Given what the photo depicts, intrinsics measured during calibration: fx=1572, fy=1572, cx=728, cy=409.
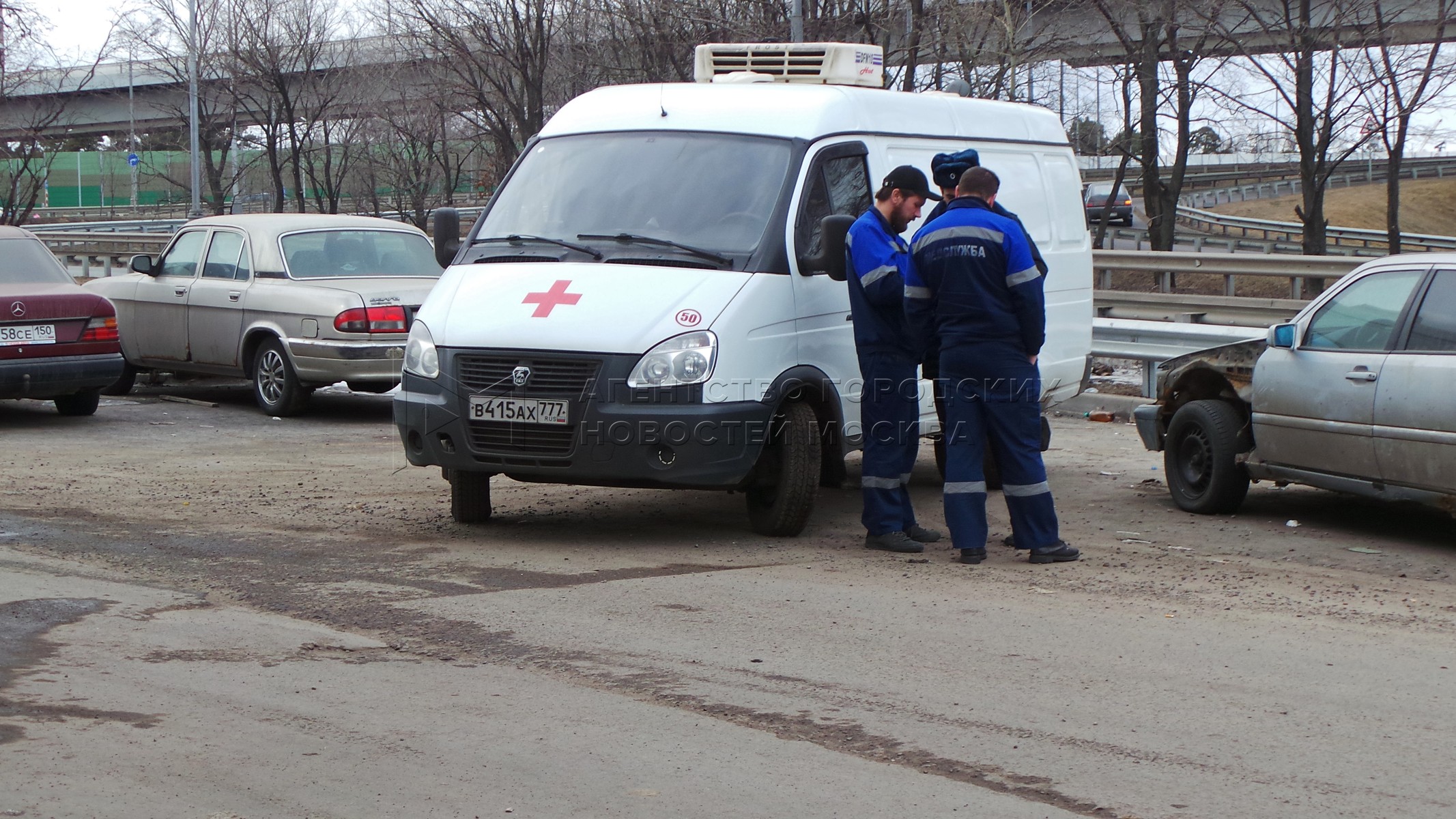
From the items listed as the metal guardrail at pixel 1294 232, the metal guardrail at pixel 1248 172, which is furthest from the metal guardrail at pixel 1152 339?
the metal guardrail at pixel 1248 172

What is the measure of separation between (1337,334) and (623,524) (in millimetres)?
3884

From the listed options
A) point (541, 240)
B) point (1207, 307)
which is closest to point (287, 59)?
point (1207, 307)

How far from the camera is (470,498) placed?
8227 mm

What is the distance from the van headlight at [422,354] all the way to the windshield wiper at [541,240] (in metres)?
0.66

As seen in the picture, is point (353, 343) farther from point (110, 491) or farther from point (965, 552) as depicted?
point (965, 552)

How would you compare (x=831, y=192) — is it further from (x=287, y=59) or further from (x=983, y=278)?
(x=287, y=59)

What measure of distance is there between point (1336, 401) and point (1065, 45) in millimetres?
23280

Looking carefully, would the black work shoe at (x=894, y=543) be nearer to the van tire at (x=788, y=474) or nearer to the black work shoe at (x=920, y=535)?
the black work shoe at (x=920, y=535)

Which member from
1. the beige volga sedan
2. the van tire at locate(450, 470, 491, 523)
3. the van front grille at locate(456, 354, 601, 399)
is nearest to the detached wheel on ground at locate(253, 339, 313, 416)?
the beige volga sedan

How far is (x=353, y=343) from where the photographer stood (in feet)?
42.3

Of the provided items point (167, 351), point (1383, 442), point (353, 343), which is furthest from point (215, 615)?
point (167, 351)

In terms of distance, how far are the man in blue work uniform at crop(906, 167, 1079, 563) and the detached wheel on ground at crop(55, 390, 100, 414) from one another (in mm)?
8313

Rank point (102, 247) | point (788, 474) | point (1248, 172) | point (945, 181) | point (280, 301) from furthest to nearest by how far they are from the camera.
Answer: point (1248, 172)
point (102, 247)
point (280, 301)
point (945, 181)
point (788, 474)

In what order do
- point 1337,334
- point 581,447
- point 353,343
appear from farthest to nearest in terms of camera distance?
point 353,343 → point 1337,334 → point 581,447
